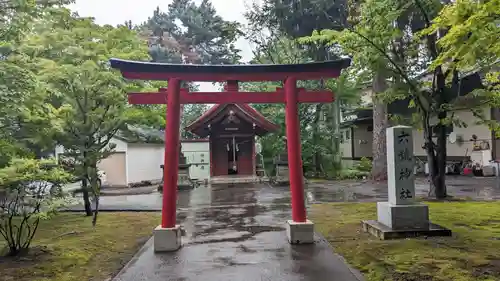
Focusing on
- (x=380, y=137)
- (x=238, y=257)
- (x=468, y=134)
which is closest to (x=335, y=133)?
(x=380, y=137)

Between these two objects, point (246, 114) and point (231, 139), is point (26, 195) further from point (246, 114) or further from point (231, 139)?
point (231, 139)

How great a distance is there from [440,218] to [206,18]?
3303 centimetres

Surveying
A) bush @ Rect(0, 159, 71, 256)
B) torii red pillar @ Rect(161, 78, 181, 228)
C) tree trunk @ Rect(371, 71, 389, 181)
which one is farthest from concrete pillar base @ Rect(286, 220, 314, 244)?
tree trunk @ Rect(371, 71, 389, 181)

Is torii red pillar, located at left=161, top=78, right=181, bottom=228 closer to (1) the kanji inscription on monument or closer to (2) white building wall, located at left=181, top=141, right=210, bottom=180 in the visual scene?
(1) the kanji inscription on monument

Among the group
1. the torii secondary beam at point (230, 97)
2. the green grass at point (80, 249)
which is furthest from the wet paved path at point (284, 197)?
the torii secondary beam at point (230, 97)

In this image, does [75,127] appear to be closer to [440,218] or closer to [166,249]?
[166,249]

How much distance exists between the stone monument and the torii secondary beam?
1.85 m

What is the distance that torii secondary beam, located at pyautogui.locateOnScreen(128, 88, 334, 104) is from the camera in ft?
26.3

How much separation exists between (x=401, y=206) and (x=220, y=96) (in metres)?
4.42

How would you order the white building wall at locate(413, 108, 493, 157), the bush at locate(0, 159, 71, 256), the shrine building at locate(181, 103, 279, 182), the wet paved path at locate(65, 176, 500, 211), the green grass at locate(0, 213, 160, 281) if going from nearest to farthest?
1. the green grass at locate(0, 213, 160, 281)
2. the bush at locate(0, 159, 71, 256)
3. the wet paved path at locate(65, 176, 500, 211)
4. the white building wall at locate(413, 108, 493, 157)
5. the shrine building at locate(181, 103, 279, 182)

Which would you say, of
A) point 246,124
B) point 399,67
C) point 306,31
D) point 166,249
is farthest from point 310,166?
point 166,249

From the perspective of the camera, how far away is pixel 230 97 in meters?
8.03

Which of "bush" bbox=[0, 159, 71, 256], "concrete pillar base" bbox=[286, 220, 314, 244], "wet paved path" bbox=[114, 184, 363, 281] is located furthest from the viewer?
"concrete pillar base" bbox=[286, 220, 314, 244]

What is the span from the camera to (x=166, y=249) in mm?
7258
